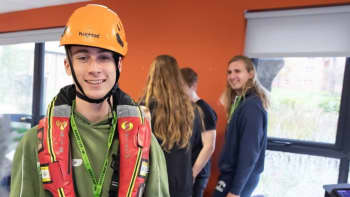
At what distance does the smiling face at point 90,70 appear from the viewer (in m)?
0.90

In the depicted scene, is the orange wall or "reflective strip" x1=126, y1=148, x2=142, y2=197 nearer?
"reflective strip" x1=126, y1=148, x2=142, y2=197

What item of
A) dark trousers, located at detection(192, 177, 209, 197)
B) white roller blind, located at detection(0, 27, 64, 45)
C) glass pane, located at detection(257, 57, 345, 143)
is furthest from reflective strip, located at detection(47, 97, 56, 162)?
white roller blind, located at detection(0, 27, 64, 45)

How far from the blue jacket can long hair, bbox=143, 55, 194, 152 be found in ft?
1.09

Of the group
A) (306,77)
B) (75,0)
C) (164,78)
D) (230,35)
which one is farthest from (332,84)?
(75,0)

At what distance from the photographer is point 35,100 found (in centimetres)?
444

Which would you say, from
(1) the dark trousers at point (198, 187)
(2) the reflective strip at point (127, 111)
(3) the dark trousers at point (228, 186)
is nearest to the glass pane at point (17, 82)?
(1) the dark trousers at point (198, 187)

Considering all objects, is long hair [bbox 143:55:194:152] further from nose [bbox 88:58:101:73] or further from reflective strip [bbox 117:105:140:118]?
nose [bbox 88:58:101:73]

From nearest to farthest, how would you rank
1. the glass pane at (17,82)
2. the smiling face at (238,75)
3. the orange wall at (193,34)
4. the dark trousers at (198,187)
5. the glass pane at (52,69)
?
the smiling face at (238,75) < the dark trousers at (198,187) < the orange wall at (193,34) < the glass pane at (52,69) < the glass pane at (17,82)

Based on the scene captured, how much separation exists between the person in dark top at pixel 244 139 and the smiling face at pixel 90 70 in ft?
3.55

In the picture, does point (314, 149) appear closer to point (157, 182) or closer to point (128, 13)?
point (157, 182)

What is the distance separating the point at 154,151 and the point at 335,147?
2.05 meters

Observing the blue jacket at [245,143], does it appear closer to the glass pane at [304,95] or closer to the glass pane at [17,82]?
the glass pane at [304,95]

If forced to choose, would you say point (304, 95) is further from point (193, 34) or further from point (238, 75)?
point (193, 34)

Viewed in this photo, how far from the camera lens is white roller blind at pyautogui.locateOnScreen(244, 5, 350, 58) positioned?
7.14 feet
